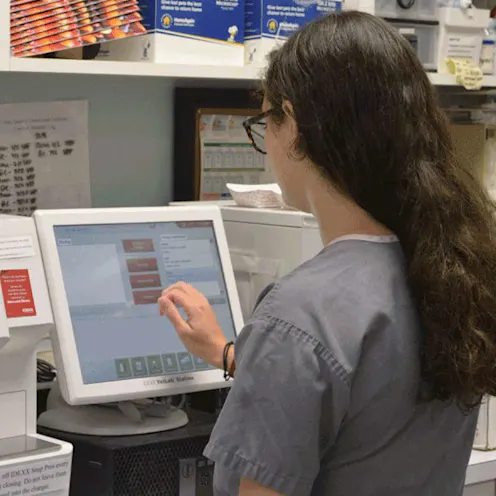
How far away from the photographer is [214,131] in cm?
227

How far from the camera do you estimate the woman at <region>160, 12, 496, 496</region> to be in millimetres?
1023

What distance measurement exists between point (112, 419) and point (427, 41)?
1.15m

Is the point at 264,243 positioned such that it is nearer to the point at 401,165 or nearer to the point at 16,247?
the point at 16,247

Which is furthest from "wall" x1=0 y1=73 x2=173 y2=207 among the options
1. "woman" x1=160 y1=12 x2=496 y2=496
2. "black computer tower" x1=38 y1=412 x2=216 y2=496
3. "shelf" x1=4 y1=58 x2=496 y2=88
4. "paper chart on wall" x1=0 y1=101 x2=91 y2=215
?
"woman" x1=160 y1=12 x2=496 y2=496

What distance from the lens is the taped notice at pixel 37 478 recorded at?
4.50 feet

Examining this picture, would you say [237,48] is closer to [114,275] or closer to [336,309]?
[114,275]

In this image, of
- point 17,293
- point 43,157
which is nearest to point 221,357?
point 17,293

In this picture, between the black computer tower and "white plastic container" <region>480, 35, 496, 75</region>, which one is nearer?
the black computer tower

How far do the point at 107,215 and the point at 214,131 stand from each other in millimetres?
653

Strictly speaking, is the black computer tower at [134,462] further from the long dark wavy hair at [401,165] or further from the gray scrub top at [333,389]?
the long dark wavy hair at [401,165]

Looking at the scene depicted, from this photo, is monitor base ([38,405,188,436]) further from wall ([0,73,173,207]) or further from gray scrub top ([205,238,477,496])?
wall ([0,73,173,207])

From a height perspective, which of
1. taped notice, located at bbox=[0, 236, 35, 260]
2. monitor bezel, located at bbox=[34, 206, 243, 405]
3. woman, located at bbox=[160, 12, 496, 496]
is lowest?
monitor bezel, located at bbox=[34, 206, 243, 405]

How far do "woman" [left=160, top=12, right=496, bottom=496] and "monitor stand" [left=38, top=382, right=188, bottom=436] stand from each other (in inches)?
20.5

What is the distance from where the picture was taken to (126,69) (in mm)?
1814
